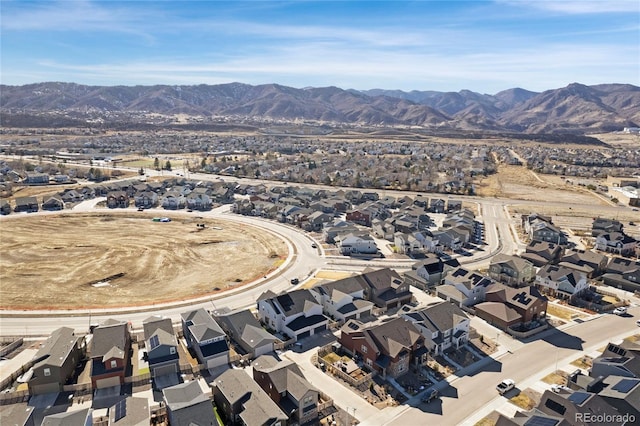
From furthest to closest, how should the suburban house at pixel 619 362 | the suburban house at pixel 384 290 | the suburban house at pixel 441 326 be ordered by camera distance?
1. the suburban house at pixel 384 290
2. the suburban house at pixel 441 326
3. the suburban house at pixel 619 362

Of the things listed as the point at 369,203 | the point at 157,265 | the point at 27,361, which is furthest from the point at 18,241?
the point at 369,203

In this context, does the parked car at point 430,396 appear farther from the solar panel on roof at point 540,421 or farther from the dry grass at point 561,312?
the dry grass at point 561,312

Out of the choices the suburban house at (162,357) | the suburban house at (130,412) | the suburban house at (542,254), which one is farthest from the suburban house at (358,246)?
the suburban house at (130,412)

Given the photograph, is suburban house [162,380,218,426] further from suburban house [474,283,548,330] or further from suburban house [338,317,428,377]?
suburban house [474,283,548,330]

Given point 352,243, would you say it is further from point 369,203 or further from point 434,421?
point 434,421

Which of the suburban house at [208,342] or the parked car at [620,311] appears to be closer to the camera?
the suburban house at [208,342]

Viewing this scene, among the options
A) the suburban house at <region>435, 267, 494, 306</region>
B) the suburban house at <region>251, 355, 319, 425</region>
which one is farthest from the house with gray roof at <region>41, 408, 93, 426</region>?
the suburban house at <region>435, 267, 494, 306</region>
